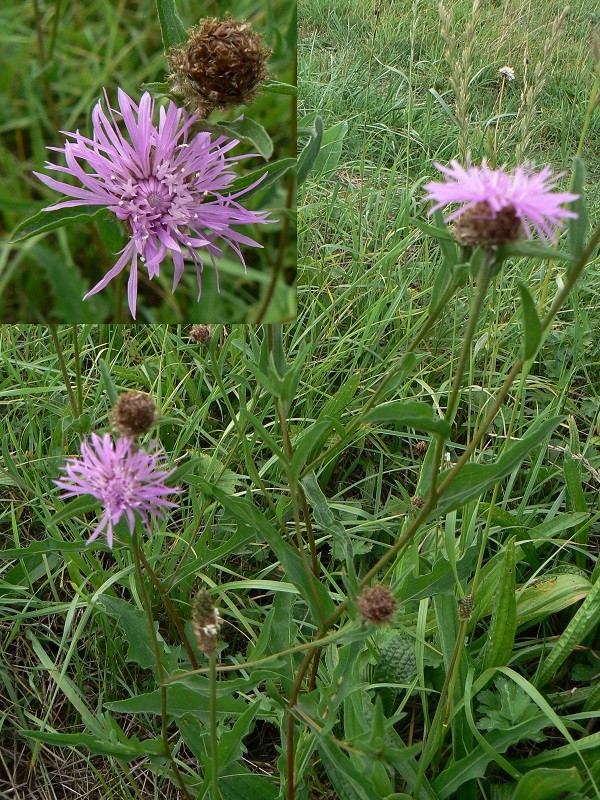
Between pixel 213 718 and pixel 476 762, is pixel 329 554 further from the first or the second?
pixel 213 718

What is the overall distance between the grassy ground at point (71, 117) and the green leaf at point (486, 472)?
2.07 ft

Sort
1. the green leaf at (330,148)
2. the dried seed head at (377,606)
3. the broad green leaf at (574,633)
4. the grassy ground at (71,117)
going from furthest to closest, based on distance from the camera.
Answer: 1. the green leaf at (330,148)
2. the grassy ground at (71,117)
3. the broad green leaf at (574,633)
4. the dried seed head at (377,606)

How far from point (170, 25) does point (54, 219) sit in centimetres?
23

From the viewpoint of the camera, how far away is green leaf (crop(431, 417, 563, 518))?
2.08 feet

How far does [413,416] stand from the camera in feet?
1.95

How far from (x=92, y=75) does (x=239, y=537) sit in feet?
2.58

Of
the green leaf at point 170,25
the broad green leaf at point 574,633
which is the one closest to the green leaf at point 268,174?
the green leaf at point 170,25

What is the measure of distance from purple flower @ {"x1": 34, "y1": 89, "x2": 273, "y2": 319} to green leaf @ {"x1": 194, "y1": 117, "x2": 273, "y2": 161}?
8cm

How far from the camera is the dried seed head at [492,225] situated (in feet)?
1.78

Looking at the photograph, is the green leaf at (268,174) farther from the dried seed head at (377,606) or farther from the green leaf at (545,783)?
the green leaf at (545,783)

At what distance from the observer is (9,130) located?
48.4 inches

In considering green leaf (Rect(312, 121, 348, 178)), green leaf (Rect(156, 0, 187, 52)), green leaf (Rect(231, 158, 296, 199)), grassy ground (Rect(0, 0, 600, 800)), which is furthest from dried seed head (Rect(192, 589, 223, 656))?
green leaf (Rect(312, 121, 348, 178))

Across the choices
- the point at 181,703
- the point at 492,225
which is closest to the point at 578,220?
the point at 492,225

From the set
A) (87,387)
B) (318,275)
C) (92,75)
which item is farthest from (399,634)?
(92,75)
